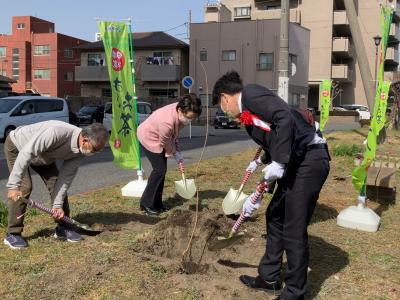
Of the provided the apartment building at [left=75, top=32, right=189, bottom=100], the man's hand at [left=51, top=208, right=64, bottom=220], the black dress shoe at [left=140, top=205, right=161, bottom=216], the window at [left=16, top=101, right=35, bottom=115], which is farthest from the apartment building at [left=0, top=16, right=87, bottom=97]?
the man's hand at [left=51, top=208, right=64, bottom=220]

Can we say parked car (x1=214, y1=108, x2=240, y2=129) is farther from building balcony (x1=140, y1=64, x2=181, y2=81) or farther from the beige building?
the beige building

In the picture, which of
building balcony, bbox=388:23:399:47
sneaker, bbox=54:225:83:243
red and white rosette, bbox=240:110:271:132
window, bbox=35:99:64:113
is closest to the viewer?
red and white rosette, bbox=240:110:271:132

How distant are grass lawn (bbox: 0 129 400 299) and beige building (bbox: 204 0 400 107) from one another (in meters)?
34.7

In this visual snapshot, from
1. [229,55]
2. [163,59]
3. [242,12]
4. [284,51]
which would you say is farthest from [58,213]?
[242,12]

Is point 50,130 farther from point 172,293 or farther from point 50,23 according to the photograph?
point 50,23

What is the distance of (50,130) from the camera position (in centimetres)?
367

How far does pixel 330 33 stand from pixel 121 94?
35595 mm

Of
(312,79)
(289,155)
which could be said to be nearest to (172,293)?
(289,155)

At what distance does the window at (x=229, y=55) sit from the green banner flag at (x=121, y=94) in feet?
97.8

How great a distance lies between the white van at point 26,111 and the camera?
1476 centimetres

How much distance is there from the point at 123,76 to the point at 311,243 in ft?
11.5

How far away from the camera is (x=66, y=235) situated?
4.26 m

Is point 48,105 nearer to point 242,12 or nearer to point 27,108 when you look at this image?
point 27,108

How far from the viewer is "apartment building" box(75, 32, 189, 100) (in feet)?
121
